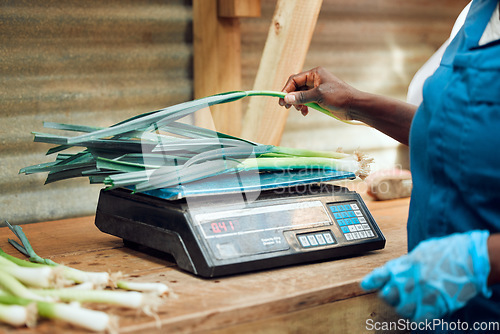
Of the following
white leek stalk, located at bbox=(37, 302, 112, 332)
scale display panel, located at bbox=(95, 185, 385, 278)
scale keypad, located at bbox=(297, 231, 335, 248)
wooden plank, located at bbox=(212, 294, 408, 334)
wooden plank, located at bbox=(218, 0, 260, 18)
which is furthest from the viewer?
wooden plank, located at bbox=(218, 0, 260, 18)

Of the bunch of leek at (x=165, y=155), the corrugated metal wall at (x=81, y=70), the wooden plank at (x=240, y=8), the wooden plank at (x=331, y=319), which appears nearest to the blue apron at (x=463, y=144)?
the wooden plank at (x=331, y=319)

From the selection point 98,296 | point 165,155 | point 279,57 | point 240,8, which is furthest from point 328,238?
point 240,8

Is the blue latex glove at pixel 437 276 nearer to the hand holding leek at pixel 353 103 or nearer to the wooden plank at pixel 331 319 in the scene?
the wooden plank at pixel 331 319

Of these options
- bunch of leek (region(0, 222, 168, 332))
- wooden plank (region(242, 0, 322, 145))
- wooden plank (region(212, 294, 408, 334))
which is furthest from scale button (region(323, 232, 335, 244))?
wooden plank (region(242, 0, 322, 145))

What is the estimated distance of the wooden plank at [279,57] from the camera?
198 cm

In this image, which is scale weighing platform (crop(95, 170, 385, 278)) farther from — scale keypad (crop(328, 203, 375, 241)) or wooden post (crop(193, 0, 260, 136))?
wooden post (crop(193, 0, 260, 136))

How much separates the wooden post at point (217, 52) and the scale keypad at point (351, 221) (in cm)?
84

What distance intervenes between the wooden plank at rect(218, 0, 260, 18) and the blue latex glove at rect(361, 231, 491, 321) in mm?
1359

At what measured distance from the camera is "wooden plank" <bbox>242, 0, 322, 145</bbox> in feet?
6.48

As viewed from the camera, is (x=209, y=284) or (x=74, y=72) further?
(x=74, y=72)

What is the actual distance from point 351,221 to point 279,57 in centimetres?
79

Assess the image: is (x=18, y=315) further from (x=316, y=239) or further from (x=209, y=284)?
(x=316, y=239)

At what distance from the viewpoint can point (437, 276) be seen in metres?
0.97

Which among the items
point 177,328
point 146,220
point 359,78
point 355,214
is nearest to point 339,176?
point 355,214
